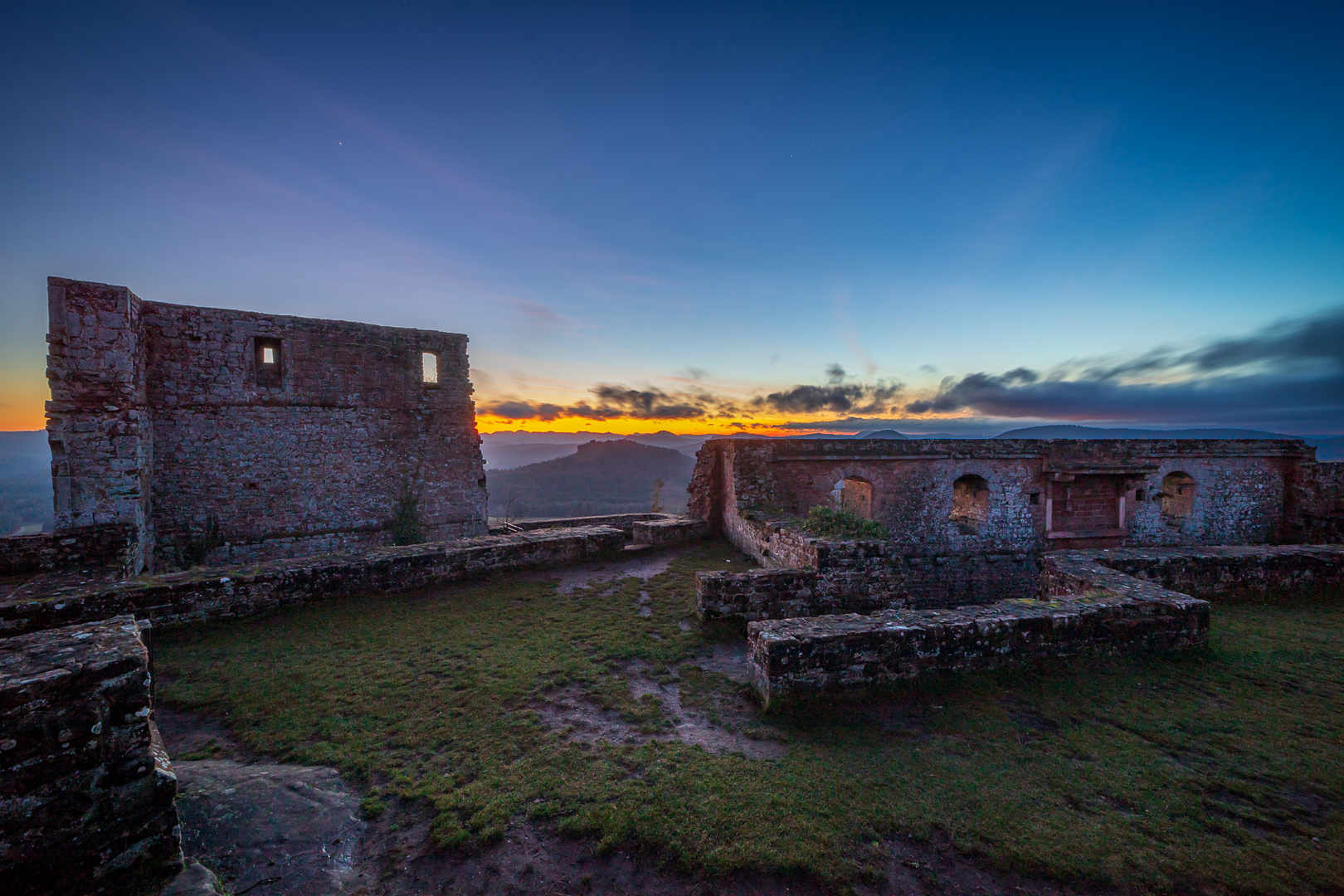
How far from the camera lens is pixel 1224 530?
16.5 m

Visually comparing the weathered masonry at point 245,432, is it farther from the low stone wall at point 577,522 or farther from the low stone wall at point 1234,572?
the low stone wall at point 1234,572

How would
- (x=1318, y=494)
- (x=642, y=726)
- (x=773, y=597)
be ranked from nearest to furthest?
(x=642, y=726) → (x=773, y=597) → (x=1318, y=494)

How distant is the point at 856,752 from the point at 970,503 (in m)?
14.1

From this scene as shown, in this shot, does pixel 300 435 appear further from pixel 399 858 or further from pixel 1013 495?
pixel 1013 495

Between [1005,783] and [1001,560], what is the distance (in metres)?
11.8

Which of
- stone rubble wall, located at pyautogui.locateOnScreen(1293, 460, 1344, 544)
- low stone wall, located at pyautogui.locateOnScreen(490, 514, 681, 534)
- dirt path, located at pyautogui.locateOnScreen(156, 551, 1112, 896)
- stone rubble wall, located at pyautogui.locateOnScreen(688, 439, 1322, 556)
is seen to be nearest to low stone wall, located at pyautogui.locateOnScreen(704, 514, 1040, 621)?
stone rubble wall, located at pyautogui.locateOnScreen(688, 439, 1322, 556)

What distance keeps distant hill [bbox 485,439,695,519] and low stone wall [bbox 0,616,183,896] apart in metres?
45.4

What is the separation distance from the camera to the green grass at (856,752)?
326cm

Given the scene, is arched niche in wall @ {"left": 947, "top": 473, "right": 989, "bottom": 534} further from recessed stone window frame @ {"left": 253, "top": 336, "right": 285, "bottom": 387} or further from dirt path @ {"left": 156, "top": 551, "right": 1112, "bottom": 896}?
recessed stone window frame @ {"left": 253, "top": 336, "right": 285, "bottom": 387}

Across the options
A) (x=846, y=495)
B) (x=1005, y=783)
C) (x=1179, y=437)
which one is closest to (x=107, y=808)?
(x=1005, y=783)

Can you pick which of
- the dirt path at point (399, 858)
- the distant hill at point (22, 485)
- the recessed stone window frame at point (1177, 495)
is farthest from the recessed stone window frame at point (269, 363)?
the distant hill at point (22, 485)

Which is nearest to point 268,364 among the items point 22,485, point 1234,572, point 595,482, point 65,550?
point 65,550

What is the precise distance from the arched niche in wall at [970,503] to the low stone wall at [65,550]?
778 inches

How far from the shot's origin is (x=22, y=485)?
76.1m
